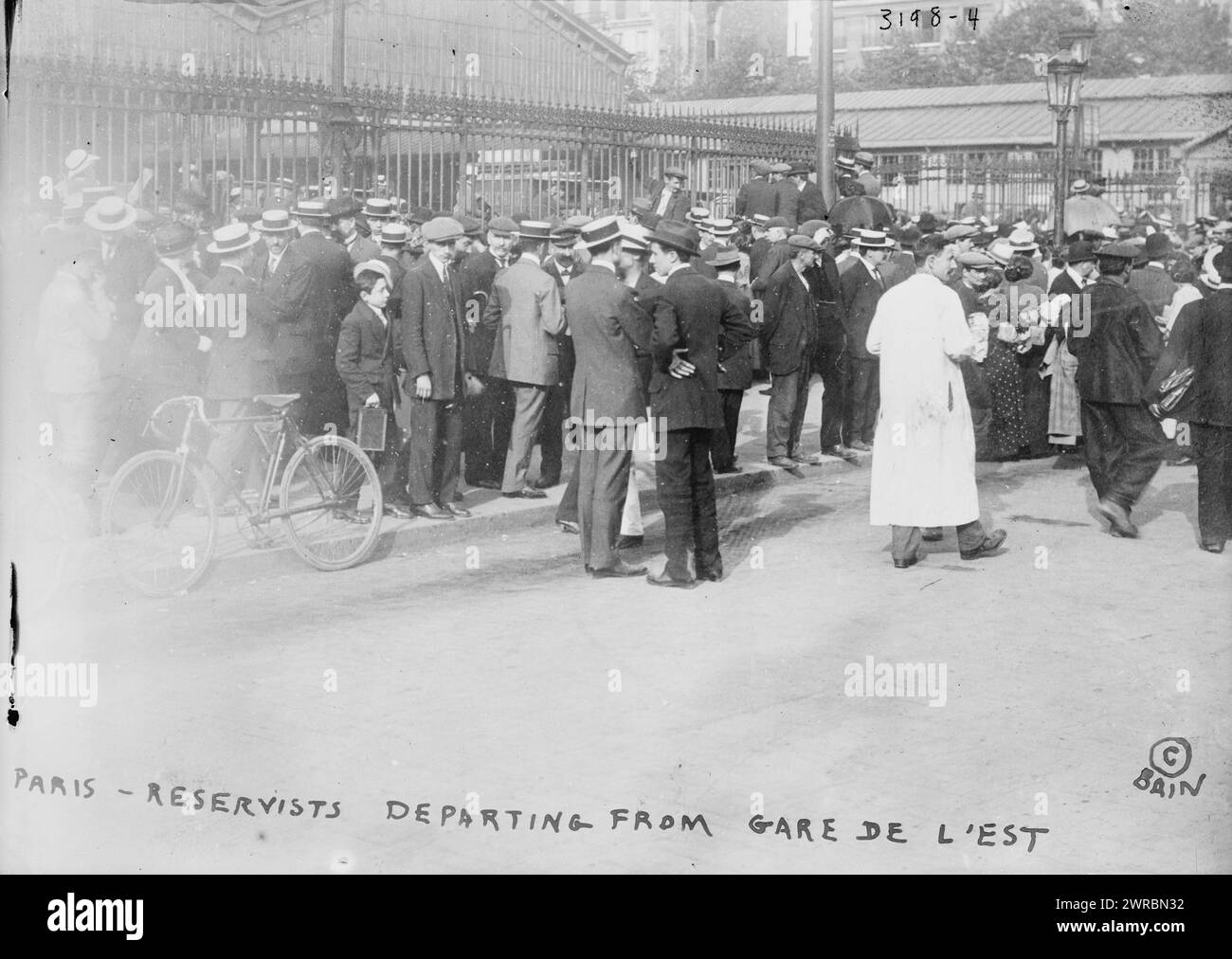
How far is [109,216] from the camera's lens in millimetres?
10859

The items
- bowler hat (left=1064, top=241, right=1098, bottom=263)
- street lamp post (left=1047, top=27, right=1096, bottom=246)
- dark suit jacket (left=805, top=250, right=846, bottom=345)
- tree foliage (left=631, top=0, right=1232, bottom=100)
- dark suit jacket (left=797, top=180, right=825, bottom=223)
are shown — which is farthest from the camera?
tree foliage (left=631, top=0, right=1232, bottom=100)

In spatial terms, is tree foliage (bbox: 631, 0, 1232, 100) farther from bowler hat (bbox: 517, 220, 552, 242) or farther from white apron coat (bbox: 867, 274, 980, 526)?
white apron coat (bbox: 867, 274, 980, 526)

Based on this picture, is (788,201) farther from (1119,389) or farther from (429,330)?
(429,330)

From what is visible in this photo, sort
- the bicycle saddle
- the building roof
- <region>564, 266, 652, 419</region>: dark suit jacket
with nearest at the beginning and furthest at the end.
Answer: the bicycle saddle
<region>564, 266, 652, 419</region>: dark suit jacket
the building roof

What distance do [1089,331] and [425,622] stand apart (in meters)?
5.34

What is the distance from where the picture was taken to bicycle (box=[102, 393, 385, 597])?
9023 mm

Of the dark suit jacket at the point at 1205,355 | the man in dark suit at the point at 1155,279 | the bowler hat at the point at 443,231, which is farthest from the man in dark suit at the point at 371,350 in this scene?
the man in dark suit at the point at 1155,279

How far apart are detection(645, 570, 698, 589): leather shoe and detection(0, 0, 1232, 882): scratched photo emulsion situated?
8 cm

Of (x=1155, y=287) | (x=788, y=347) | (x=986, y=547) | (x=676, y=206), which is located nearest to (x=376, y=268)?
(x=788, y=347)

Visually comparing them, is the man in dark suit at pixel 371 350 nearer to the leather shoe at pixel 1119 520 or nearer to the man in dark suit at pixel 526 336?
the man in dark suit at pixel 526 336

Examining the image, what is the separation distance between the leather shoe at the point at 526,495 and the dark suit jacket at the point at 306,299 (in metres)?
1.80

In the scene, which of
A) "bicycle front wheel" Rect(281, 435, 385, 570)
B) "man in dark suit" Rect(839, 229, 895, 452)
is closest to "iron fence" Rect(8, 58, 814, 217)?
"bicycle front wheel" Rect(281, 435, 385, 570)

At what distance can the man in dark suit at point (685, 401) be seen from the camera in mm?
9648
